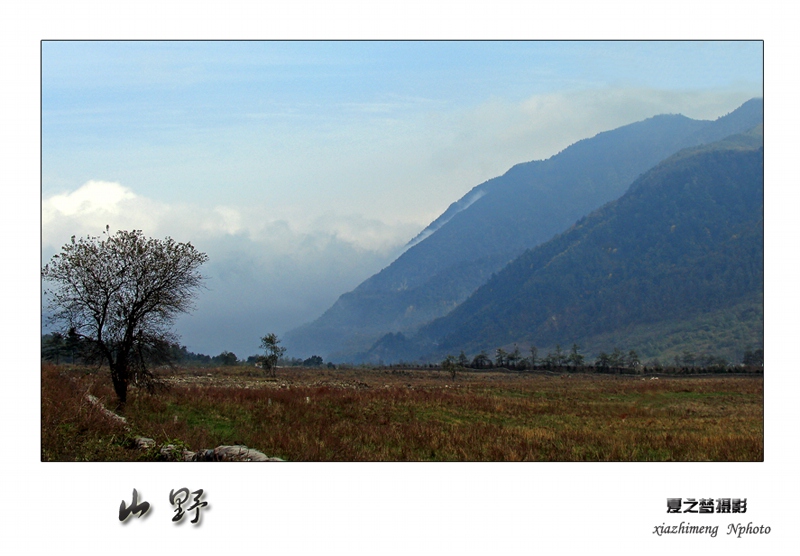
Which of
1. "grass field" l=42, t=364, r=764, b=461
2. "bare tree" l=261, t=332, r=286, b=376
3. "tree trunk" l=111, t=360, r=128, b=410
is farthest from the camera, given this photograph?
"bare tree" l=261, t=332, r=286, b=376

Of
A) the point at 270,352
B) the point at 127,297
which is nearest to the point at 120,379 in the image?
the point at 127,297

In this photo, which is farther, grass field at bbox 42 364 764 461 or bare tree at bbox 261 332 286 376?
bare tree at bbox 261 332 286 376

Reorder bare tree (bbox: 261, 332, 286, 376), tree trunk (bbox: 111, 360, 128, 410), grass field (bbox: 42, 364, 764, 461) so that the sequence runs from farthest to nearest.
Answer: bare tree (bbox: 261, 332, 286, 376)
tree trunk (bbox: 111, 360, 128, 410)
grass field (bbox: 42, 364, 764, 461)

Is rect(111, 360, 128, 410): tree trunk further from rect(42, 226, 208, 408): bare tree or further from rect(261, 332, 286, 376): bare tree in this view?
rect(261, 332, 286, 376): bare tree

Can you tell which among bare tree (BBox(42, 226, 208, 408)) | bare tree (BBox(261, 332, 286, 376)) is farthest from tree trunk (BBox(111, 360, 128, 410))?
bare tree (BBox(261, 332, 286, 376))

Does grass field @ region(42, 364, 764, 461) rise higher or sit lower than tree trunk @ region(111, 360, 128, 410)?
lower

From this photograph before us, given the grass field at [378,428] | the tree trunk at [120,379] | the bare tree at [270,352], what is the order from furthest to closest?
1. the bare tree at [270,352]
2. the tree trunk at [120,379]
3. the grass field at [378,428]

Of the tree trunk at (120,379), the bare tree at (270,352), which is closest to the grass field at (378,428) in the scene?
the tree trunk at (120,379)

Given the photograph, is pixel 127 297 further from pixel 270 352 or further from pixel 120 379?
pixel 270 352

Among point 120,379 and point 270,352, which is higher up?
point 120,379

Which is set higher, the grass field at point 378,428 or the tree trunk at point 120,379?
the tree trunk at point 120,379

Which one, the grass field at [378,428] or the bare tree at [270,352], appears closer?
the grass field at [378,428]

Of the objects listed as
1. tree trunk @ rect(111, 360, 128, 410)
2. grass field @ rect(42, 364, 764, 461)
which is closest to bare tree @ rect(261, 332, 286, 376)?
grass field @ rect(42, 364, 764, 461)

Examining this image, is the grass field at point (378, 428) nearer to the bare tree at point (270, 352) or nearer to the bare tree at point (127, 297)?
the bare tree at point (127, 297)
